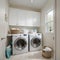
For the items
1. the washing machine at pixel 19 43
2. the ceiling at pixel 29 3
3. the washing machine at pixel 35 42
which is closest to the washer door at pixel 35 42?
the washing machine at pixel 35 42

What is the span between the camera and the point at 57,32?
4.02 ft

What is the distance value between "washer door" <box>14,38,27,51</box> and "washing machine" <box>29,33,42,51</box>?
0.35 m

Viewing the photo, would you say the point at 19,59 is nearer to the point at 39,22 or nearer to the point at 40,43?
the point at 40,43

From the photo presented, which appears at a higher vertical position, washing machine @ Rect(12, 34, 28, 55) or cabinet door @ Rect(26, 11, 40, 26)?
cabinet door @ Rect(26, 11, 40, 26)

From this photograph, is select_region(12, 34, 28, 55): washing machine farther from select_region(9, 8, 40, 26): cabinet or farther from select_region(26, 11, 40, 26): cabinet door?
select_region(26, 11, 40, 26): cabinet door

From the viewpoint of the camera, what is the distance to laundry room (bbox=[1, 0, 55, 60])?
10.9 ft

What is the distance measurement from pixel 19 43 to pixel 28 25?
3.98 feet

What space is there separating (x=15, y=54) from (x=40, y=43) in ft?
4.78

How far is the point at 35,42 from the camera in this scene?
12.6 feet

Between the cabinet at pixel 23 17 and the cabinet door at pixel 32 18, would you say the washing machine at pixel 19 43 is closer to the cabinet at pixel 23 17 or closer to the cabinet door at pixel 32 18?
the cabinet at pixel 23 17

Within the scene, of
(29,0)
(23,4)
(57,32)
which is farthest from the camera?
(23,4)

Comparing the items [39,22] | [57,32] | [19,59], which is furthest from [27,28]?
[57,32]

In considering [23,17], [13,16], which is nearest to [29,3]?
[23,17]

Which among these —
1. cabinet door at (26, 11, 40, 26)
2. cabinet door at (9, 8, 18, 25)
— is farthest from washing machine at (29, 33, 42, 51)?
cabinet door at (9, 8, 18, 25)
